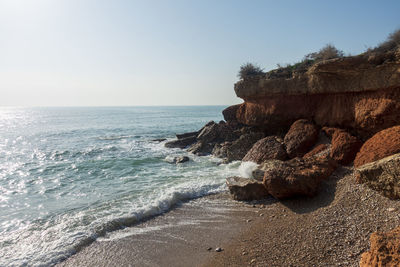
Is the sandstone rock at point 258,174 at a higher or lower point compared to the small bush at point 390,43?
lower

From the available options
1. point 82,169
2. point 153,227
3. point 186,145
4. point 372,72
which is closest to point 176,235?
point 153,227

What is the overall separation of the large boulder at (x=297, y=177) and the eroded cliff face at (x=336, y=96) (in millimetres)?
3058

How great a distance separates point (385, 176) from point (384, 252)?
3133mm

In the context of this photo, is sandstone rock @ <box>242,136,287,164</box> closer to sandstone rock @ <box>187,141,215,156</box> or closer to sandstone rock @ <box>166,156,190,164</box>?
sandstone rock @ <box>166,156,190,164</box>

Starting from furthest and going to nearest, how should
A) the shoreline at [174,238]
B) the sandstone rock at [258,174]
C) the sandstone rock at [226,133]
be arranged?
the sandstone rock at [226,133]
the sandstone rock at [258,174]
the shoreline at [174,238]

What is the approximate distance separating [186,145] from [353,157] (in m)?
14.8

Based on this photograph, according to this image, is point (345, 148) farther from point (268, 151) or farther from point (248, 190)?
point (248, 190)

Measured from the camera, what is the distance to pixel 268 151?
12.4 meters

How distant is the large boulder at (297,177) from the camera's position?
292 inches

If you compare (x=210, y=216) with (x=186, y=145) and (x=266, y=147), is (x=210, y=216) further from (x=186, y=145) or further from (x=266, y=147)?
(x=186, y=145)

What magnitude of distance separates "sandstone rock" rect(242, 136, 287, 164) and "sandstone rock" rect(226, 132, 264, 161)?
185cm

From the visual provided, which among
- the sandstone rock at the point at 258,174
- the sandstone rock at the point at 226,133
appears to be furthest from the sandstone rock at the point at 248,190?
the sandstone rock at the point at 226,133

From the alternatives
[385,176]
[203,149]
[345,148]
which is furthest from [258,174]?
[203,149]

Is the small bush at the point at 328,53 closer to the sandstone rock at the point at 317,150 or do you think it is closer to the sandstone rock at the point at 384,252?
the sandstone rock at the point at 317,150
